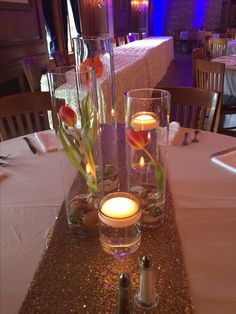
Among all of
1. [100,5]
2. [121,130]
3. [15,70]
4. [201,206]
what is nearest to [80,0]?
[100,5]

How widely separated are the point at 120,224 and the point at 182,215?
0.80 feet

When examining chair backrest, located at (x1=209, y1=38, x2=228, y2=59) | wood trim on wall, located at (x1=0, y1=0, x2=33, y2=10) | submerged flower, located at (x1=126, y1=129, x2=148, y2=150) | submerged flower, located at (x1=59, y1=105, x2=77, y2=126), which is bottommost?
chair backrest, located at (x1=209, y1=38, x2=228, y2=59)

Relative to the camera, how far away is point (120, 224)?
1.41 ft

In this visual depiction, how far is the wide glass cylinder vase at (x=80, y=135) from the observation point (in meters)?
0.52

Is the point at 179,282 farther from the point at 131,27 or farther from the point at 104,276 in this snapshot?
the point at 131,27

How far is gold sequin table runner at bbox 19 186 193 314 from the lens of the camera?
42 cm

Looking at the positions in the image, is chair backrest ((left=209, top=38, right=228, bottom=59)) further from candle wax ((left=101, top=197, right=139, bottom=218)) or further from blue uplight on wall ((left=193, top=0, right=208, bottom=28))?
blue uplight on wall ((left=193, top=0, right=208, bottom=28))

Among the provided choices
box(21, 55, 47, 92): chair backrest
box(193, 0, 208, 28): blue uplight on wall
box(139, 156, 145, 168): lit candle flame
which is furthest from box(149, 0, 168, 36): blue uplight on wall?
box(139, 156, 145, 168): lit candle flame

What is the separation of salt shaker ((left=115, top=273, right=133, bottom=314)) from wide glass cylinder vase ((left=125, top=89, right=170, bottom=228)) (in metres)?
0.20

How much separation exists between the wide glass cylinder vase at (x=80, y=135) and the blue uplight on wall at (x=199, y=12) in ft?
34.5

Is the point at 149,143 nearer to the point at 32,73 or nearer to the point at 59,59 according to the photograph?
the point at 32,73

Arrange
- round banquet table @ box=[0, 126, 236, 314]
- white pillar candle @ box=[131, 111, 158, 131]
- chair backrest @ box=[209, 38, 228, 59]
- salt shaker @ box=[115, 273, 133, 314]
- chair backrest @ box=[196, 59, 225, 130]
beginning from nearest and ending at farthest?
salt shaker @ box=[115, 273, 133, 314]
round banquet table @ box=[0, 126, 236, 314]
white pillar candle @ box=[131, 111, 158, 131]
chair backrest @ box=[196, 59, 225, 130]
chair backrest @ box=[209, 38, 228, 59]

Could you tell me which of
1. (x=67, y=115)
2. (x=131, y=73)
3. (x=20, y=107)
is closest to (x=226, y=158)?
(x=67, y=115)

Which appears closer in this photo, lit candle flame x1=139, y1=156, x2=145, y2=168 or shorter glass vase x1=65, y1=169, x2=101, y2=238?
shorter glass vase x1=65, y1=169, x2=101, y2=238
